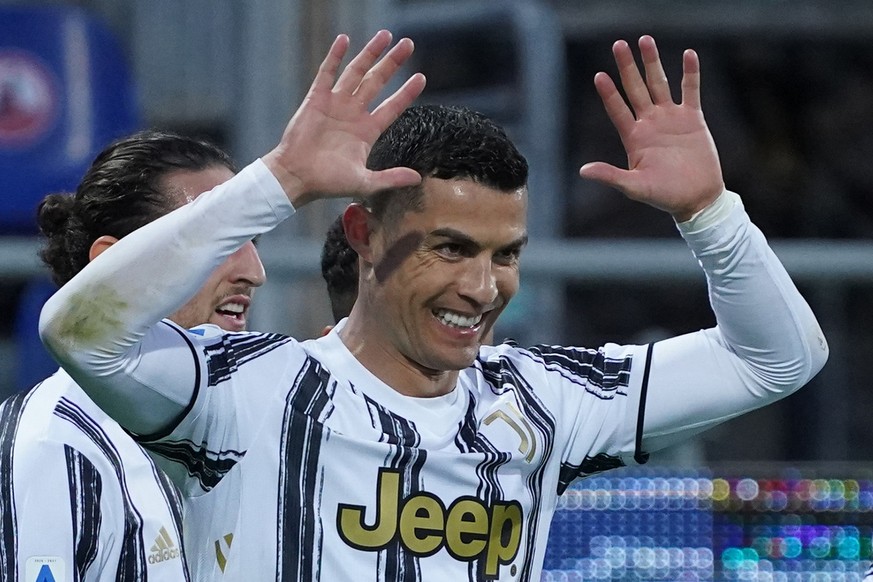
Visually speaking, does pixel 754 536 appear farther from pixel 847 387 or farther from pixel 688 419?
pixel 847 387

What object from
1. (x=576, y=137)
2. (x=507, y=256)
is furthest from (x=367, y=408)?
(x=576, y=137)

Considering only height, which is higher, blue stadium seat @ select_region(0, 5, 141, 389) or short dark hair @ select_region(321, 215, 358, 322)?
blue stadium seat @ select_region(0, 5, 141, 389)

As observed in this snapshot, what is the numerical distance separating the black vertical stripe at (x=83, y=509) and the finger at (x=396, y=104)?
2.17 feet

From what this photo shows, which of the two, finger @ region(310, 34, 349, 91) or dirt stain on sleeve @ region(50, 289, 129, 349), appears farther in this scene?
finger @ region(310, 34, 349, 91)

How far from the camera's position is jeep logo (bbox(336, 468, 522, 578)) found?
2066 mm

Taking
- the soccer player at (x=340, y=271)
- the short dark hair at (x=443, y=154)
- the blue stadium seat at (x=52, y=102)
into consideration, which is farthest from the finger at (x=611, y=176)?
the blue stadium seat at (x=52, y=102)

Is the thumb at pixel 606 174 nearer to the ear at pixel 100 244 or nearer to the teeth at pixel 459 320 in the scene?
the teeth at pixel 459 320

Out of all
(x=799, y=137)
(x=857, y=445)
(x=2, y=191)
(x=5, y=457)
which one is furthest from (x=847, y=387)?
(x=5, y=457)

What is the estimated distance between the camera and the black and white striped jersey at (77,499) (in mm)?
2154

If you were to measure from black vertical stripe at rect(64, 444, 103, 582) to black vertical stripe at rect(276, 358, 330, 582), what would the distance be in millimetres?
322

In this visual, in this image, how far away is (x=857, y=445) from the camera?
721 cm

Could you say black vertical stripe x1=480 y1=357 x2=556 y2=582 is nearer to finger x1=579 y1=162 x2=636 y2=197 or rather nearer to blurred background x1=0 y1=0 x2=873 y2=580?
finger x1=579 y1=162 x2=636 y2=197

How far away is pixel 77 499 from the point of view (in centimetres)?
218

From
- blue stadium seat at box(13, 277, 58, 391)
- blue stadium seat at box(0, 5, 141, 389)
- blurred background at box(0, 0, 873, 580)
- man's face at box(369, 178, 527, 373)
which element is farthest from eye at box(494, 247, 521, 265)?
blue stadium seat at box(0, 5, 141, 389)
